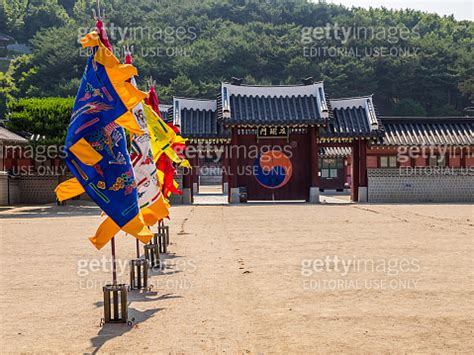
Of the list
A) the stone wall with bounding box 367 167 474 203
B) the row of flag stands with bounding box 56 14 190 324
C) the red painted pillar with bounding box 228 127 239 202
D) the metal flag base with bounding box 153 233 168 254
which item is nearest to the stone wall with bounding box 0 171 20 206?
the red painted pillar with bounding box 228 127 239 202

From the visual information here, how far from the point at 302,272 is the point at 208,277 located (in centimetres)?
159

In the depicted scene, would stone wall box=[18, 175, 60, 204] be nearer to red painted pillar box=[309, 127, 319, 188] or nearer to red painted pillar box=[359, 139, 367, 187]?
red painted pillar box=[309, 127, 319, 188]

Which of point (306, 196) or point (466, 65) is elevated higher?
point (466, 65)

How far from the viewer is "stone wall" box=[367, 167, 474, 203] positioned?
3022cm

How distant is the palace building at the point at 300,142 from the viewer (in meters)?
29.4

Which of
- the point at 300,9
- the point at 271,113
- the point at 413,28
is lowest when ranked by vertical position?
the point at 271,113

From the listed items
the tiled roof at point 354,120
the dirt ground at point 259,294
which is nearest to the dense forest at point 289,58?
the tiled roof at point 354,120

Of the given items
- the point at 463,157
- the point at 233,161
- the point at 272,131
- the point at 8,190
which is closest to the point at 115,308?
the point at 233,161

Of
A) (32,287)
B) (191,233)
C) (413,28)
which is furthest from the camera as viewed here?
(413,28)

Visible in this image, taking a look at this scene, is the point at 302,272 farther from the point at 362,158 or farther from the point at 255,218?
the point at 362,158

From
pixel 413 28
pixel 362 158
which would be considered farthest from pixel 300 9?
pixel 362 158

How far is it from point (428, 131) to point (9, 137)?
74.7 feet

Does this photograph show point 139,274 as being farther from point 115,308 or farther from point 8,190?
point 8,190

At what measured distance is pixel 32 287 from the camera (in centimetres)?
882
